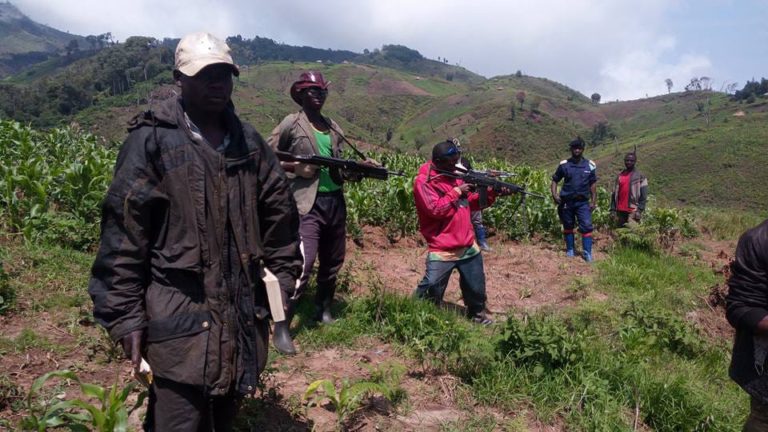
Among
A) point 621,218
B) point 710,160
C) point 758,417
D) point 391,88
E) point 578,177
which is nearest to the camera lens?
point 758,417

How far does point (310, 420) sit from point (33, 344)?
87.8 inches

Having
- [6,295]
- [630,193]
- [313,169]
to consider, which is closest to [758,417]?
[313,169]

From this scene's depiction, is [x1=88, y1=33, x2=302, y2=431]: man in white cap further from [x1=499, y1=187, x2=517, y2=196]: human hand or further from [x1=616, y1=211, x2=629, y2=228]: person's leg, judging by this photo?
[x1=616, y1=211, x2=629, y2=228]: person's leg

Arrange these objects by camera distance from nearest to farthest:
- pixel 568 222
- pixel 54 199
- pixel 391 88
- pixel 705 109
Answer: pixel 54 199
pixel 568 222
pixel 705 109
pixel 391 88

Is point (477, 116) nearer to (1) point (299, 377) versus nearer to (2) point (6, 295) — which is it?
(2) point (6, 295)

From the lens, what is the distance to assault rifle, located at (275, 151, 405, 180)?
4230 millimetres

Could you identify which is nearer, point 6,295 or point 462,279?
point 6,295

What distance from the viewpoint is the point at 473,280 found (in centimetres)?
523

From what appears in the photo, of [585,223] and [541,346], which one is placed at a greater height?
[585,223]

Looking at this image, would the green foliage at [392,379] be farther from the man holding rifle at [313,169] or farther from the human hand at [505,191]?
the human hand at [505,191]

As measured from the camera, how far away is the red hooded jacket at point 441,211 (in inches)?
198

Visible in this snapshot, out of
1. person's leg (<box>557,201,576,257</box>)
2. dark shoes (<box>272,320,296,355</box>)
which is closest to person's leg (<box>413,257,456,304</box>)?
dark shoes (<box>272,320,296,355</box>)

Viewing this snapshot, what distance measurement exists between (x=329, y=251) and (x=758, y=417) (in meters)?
3.14

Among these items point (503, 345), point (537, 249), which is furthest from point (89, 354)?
point (537, 249)
